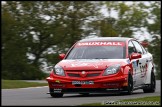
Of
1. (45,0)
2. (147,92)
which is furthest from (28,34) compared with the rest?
(147,92)

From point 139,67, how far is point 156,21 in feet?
201

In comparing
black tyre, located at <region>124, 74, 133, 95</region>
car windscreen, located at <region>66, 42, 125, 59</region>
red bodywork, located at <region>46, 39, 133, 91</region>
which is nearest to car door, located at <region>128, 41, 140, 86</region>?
car windscreen, located at <region>66, 42, 125, 59</region>

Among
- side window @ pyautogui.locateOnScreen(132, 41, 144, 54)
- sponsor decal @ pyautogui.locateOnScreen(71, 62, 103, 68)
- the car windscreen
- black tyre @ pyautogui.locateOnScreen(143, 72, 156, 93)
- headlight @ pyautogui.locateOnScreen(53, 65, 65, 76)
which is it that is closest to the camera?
sponsor decal @ pyautogui.locateOnScreen(71, 62, 103, 68)

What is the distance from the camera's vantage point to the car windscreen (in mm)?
17328

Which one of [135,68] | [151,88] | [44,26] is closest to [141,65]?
[135,68]

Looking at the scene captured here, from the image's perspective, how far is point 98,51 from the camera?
57.5ft

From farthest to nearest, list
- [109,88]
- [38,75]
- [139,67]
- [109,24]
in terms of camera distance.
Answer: [109,24]
[38,75]
[139,67]
[109,88]

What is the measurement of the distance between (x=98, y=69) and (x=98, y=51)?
125 centimetres

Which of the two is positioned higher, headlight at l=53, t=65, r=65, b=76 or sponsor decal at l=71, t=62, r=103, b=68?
sponsor decal at l=71, t=62, r=103, b=68

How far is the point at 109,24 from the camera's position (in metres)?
66.7

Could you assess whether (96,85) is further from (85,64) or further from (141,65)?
(141,65)

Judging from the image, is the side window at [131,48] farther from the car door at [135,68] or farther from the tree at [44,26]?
the tree at [44,26]

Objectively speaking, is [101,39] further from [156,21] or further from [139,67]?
[156,21]

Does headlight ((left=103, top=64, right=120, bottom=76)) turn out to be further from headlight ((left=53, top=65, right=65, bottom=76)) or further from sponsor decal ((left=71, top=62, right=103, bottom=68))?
headlight ((left=53, top=65, right=65, bottom=76))
